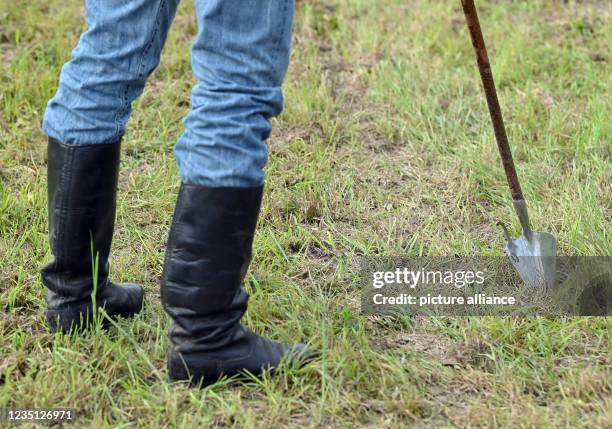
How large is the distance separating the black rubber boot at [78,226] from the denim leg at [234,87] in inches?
12.0

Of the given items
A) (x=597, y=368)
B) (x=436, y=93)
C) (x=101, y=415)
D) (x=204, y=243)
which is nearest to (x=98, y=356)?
(x=101, y=415)

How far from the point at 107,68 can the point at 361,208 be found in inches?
51.7

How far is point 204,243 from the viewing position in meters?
2.35

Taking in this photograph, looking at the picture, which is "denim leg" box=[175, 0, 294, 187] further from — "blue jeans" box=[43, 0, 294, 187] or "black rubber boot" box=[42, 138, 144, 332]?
"black rubber boot" box=[42, 138, 144, 332]

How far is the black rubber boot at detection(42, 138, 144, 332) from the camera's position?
2494 millimetres

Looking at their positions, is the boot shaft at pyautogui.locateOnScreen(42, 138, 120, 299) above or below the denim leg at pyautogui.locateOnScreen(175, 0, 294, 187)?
below

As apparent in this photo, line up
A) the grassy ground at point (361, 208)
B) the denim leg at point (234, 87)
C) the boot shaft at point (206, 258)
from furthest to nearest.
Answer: the grassy ground at point (361, 208)
the boot shaft at point (206, 258)
the denim leg at point (234, 87)

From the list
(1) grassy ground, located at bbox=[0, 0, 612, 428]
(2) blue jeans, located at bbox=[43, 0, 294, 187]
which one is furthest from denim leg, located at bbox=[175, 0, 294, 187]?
(1) grassy ground, located at bbox=[0, 0, 612, 428]

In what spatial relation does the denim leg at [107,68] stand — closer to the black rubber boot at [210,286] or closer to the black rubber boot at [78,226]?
the black rubber boot at [78,226]

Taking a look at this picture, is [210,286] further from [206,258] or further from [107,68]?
[107,68]

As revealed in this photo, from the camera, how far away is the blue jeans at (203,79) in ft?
7.24

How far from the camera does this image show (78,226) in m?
2.53

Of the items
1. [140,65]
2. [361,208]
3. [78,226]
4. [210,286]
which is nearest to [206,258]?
[210,286]

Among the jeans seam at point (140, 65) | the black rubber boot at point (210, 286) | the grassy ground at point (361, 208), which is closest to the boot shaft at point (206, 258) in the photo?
the black rubber boot at point (210, 286)
